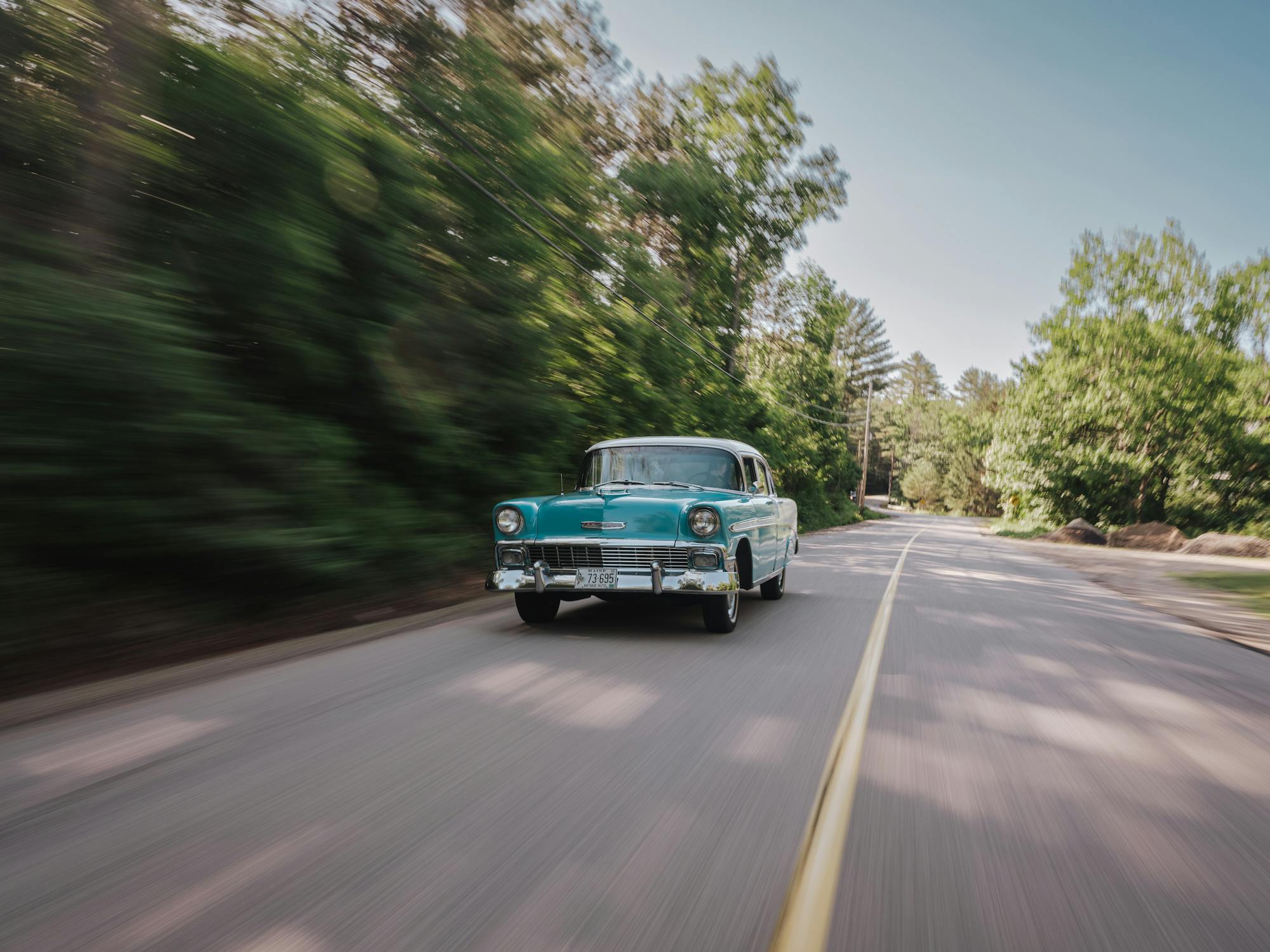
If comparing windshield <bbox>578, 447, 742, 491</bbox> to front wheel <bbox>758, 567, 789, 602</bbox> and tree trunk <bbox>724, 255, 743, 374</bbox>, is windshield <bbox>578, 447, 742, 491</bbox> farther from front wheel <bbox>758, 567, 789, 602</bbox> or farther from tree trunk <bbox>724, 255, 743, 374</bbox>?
tree trunk <bbox>724, 255, 743, 374</bbox>

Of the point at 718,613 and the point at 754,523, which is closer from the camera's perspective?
the point at 718,613

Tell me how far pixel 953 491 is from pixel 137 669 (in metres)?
90.1

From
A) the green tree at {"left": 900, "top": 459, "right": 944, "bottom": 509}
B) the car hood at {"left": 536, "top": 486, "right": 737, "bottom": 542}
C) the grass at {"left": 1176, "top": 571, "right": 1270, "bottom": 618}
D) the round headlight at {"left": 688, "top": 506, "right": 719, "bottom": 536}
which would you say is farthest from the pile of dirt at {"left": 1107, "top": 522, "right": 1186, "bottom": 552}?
the green tree at {"left": 900, "top": 459, "right": 944, "bottom": 509}

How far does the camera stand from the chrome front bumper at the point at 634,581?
21.3ft

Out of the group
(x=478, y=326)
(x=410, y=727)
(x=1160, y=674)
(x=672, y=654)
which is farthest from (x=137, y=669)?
(x=1160, y=674)

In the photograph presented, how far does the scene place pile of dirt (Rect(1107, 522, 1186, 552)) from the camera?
29047 mm

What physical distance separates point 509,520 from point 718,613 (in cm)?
197

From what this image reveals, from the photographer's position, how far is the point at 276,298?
6957 mm

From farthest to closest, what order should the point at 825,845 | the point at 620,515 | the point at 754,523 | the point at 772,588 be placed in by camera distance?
1. the point at 772,588
2. the point at 754,523
3. the point at 620,515
4. the point at 825,845

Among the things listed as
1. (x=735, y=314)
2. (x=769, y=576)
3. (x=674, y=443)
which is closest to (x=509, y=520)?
(x=674, y=443)

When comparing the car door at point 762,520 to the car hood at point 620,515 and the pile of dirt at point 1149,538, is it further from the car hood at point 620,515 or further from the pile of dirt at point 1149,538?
the pile of dirt at point 1149,538

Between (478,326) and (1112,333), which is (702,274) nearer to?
(478,326)

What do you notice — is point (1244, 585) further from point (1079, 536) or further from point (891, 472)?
point (891, 472)

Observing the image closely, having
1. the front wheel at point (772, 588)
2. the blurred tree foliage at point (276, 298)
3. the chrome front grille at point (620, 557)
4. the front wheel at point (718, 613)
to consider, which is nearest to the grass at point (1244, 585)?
the front wheel at point (772, 588)
